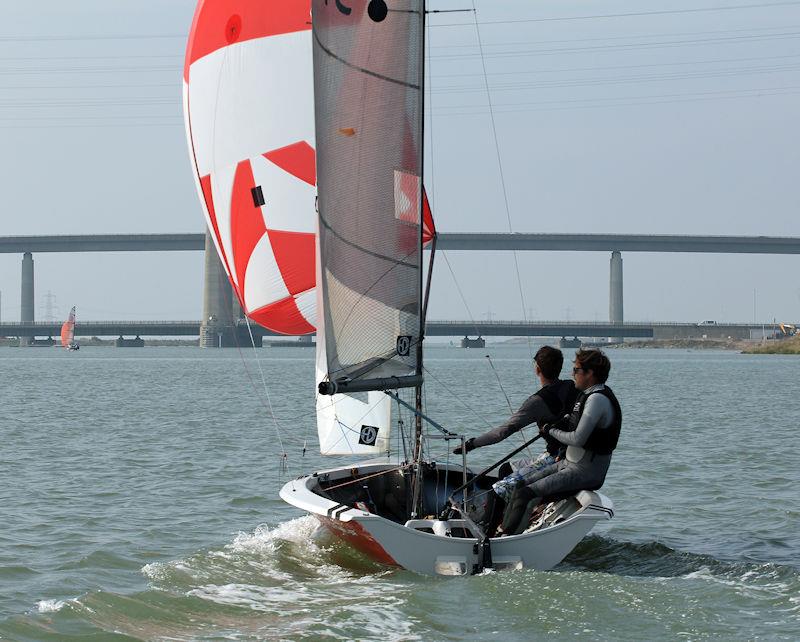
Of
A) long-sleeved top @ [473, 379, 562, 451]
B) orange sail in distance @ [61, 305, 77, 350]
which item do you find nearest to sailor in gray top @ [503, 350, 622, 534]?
long-sleeved top @ [473, 379, 562, 451]

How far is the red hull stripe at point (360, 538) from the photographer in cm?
854

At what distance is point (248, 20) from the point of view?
426 inches

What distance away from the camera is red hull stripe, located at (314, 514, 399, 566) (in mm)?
8539

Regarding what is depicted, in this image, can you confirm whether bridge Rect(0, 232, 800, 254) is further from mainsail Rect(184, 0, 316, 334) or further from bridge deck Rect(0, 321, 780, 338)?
mainsail Rect(184, 0, 316, 334)

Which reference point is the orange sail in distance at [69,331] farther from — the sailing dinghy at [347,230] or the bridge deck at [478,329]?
the sailing dinghy at [347,230]

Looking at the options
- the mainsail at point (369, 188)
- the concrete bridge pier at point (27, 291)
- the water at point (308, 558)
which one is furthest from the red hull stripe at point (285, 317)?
the concrete bridge pier at point (27, 291)

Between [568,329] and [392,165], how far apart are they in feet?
318

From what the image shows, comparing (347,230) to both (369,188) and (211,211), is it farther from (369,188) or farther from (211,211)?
(211,211)

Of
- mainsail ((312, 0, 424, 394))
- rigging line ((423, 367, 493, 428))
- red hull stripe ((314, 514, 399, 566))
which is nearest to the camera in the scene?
red hull stripe ((314, 514, 399, 566))

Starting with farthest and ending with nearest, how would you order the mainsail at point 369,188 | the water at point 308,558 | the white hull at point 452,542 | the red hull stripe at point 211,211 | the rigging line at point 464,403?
the rigging line at point 464,403 → the red hull stripe at point 211,211 → the mainsail at point 369,188 → the white hull at point 452,542 → the water at point 308,558

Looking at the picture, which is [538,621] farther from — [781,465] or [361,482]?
[781,465]

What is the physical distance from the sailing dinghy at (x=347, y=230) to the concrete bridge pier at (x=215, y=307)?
241 ft

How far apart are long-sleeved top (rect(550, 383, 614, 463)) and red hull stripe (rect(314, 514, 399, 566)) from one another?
143cm

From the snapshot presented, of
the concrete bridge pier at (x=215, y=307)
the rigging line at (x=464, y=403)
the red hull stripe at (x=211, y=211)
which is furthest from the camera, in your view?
the concrete bridge pier at (x=215, y=307)
